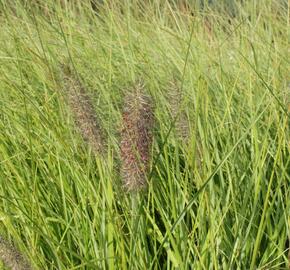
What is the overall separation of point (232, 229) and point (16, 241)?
50 cm

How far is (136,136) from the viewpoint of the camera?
1012mm

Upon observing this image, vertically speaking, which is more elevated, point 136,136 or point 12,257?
point 136,136

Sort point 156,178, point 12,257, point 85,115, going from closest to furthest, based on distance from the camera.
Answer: point 12,257
point 85,115
point 156,178

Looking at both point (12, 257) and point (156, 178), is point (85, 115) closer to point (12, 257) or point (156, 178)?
point (12, 257)

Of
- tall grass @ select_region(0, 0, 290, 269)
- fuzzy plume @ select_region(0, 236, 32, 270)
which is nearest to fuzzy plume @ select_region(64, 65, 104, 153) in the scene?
tall grass @ select_region(0, 0, 290, 269)

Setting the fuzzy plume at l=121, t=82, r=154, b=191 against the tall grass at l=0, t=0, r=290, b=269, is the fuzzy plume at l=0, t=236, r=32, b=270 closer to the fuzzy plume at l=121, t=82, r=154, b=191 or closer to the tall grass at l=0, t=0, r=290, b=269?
the tall grass at l=0, t=0, r=290, b=269

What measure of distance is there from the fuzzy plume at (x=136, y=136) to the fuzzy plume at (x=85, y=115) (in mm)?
60

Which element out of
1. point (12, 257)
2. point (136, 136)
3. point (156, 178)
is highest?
point (136, 136)

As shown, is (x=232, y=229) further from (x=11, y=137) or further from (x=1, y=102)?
(x=1, y=102)

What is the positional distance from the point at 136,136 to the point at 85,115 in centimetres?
14

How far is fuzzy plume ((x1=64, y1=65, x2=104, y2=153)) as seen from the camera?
1.09 metres

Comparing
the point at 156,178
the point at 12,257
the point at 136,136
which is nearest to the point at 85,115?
the point at 136,136

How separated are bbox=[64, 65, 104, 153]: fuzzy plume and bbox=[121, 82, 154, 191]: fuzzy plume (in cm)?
6

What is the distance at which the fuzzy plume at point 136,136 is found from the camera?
1.02 metres
